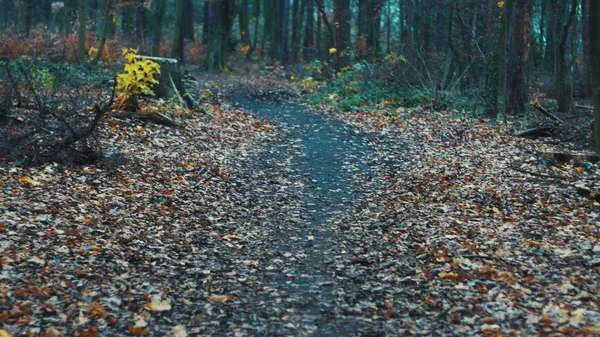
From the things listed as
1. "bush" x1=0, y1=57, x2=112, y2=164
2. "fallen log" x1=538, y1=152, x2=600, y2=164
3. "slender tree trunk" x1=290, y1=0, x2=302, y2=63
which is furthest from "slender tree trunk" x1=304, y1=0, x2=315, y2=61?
"bush" x1=0, y1=57, x2=112, y2=164

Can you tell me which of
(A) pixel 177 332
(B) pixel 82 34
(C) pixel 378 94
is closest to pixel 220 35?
Result: (B) pixel 82 34

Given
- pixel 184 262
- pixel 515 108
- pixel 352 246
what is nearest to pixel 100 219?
pixel 184 262

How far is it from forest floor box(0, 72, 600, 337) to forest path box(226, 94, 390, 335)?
28mm

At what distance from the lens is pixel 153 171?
10.3 metres

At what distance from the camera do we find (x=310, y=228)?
26.9 feet

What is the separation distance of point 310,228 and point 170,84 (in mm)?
9382

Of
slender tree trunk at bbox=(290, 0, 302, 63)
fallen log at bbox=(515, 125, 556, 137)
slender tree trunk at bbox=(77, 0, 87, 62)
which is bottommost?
fallen log at bbox=(515, 125, 556, 137)

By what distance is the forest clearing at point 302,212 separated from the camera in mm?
5422

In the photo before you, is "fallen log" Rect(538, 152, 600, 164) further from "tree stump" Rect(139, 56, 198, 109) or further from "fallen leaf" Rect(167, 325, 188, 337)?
"tree stump" Rect(139, 56, 198, 109)

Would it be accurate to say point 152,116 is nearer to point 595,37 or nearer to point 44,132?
point 44,132

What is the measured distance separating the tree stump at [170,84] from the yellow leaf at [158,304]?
11063mm

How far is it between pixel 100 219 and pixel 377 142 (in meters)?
8.23

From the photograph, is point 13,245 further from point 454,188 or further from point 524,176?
point 524,176

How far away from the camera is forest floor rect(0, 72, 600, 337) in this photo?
17.4 ft
